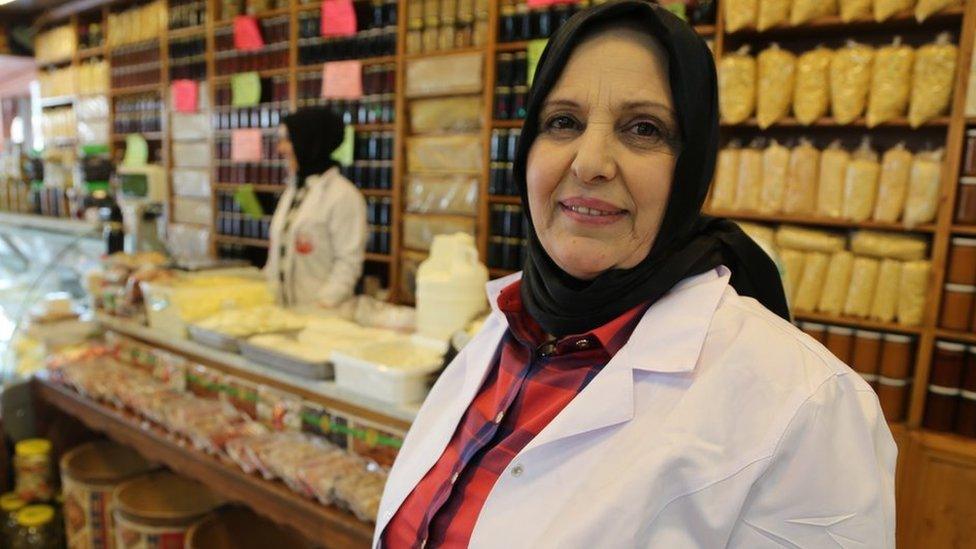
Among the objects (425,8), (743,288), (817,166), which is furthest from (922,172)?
(425,8)

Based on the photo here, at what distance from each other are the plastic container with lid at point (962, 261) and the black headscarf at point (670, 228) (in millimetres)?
2009

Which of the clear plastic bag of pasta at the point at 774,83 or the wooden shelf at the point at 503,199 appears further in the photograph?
the wooden shelf at the point at 503,199

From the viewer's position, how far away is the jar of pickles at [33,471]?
2.41 m

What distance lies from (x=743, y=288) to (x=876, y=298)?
207 centimetres

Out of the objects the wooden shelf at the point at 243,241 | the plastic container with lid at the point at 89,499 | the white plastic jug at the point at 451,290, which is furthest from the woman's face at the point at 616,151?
the wooden shelf at the point at 243,241

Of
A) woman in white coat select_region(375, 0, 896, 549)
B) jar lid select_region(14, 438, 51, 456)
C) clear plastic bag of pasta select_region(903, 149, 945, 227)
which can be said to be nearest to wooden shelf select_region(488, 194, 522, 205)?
clear plastic bag of pasta select_region(903, 149, 945, 227)

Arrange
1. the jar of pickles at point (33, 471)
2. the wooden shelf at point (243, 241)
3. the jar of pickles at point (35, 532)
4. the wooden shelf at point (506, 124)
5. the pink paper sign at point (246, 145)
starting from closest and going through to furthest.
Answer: the jar of pickles at point (35, 532)
the jar of pickles at point (33, 471)
the wooden shelf at point (506, 124)
the pink paper sign at point (246, 145)
the wooden shelf at point (243, 241)

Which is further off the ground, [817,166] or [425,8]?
[425,8]

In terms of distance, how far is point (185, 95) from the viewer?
5.05 meters

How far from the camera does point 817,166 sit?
8.75 ft

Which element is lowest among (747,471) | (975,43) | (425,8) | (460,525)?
(460,525)

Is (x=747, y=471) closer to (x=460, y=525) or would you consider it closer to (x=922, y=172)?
(x=460, y=525)

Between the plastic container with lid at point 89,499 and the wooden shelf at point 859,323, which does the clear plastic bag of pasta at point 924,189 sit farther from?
the plastic container with lid at point 89,499

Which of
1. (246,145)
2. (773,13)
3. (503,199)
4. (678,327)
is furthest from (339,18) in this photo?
(678,327)
